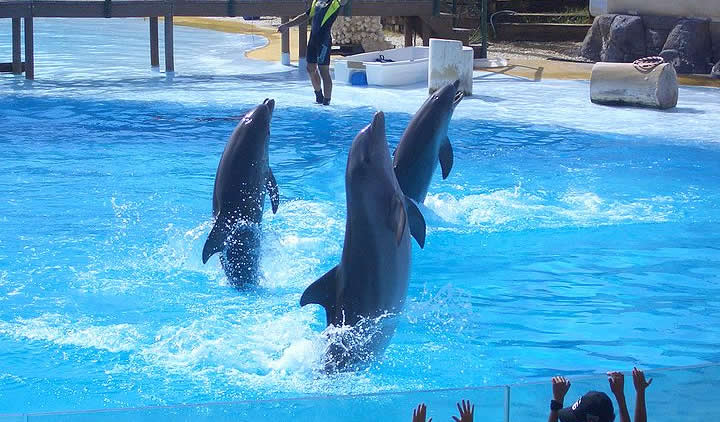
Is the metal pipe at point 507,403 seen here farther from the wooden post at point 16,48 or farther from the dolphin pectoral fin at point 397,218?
the wooden post at point 16,48

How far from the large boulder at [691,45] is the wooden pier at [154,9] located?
3.63m

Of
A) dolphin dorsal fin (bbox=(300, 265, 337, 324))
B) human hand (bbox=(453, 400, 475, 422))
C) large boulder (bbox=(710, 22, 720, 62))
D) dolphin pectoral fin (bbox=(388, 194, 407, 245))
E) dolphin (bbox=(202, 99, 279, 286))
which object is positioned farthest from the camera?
large boulder (bbox=(710, 22, 720, 62))

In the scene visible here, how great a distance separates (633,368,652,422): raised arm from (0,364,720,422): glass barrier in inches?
1.9

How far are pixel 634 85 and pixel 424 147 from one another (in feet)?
19.0

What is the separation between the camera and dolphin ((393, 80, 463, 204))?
7.05m

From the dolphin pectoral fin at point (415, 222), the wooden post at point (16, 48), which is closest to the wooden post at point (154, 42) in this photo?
the wooden post at point (16, 48)

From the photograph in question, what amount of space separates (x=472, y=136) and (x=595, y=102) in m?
2.46

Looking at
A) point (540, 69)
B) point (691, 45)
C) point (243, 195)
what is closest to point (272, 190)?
point (243, 195)

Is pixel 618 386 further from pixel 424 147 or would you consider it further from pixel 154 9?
pixel 154 9

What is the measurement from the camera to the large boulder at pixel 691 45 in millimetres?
14906

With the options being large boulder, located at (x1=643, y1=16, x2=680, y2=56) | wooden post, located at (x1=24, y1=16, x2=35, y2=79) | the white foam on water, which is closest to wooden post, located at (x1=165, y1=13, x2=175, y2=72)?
wooden post, located at (x1=24, y1=16, x2=35, y2=79)

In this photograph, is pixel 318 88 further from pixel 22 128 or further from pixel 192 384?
pixel 192 384

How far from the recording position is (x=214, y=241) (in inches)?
220

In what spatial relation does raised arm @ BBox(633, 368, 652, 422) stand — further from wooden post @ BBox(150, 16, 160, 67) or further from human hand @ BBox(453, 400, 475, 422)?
wooden post @ BBox(150, 16, 160, 67)
